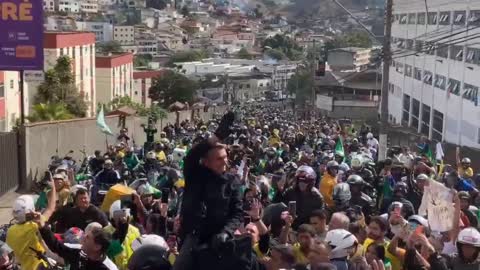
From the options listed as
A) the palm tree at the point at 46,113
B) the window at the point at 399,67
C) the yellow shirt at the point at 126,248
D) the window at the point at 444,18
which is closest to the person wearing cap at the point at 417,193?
the yellow shirt at the point at 126,248

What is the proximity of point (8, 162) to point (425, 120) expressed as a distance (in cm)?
3218

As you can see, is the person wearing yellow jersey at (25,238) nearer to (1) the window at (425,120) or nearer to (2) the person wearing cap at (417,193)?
(2) the person wearing cap at (417,193)

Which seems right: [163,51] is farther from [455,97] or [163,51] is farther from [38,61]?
[38,61]

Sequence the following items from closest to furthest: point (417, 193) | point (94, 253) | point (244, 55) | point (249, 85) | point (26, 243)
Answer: point (94, 253) < point (26, 243) < point (417, 193) < point (249, 85) < point (244, 55)

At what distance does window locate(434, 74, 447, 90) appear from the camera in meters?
42.8

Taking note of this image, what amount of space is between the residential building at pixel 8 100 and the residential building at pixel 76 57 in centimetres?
109

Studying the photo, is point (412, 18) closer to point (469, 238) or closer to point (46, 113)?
point (46, 113)

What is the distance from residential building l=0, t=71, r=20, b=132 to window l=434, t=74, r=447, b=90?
21.1 meters

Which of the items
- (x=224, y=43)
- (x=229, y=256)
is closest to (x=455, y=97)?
(x=229, y=256)

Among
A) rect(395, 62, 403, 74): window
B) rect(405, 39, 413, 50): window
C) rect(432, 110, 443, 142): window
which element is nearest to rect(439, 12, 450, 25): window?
rect(432, 110, 443, 142): window

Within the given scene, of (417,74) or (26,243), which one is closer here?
(26,243)

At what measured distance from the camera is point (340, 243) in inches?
247

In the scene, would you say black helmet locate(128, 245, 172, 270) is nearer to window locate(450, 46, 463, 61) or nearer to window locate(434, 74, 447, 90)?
window locate(450, 46, 463, 61)

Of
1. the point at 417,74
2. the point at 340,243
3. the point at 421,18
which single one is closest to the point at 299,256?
the point at 340,243
